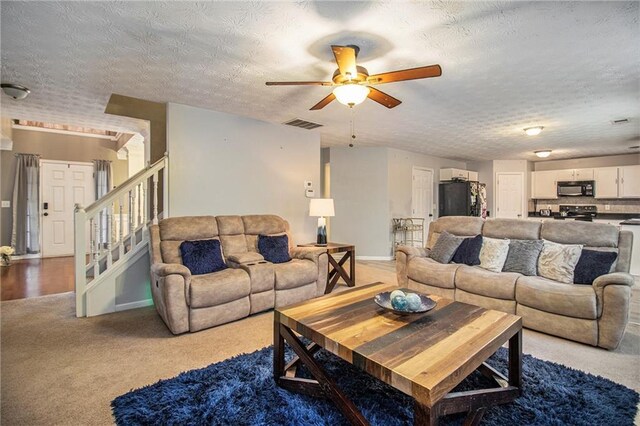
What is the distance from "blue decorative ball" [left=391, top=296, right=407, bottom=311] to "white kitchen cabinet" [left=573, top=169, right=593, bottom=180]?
8009 millimetres

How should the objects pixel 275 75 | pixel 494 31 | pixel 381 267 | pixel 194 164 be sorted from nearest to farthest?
pixel 494 31 < pixel 275 75 < pixel 194 164 < pixel 381 267

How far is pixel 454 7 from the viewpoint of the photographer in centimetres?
192

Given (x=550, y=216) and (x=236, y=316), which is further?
(x=550, y=216)

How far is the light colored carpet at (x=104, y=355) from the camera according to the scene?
186 centimetres

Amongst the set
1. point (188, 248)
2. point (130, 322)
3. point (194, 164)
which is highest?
point (194, 164)

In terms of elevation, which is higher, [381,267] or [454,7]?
[454,7]

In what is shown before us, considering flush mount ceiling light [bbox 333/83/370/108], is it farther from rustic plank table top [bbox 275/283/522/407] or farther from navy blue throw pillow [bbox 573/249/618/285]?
navy blue throw pillow [bbox 573/249/618/285]

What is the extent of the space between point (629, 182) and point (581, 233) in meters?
5.58

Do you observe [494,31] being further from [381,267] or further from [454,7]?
[381,267]

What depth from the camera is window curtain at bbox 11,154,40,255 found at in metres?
6.27

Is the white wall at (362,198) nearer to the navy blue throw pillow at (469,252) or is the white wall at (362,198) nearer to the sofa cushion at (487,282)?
the navy blue throw pillow at (469,252)

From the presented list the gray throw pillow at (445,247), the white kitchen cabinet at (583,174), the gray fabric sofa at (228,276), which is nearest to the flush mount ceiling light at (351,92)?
the gray fabric sofa at (228,276)

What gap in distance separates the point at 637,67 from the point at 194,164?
465 cm

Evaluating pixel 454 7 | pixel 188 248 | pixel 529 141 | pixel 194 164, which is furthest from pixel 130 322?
pixel 529 141
